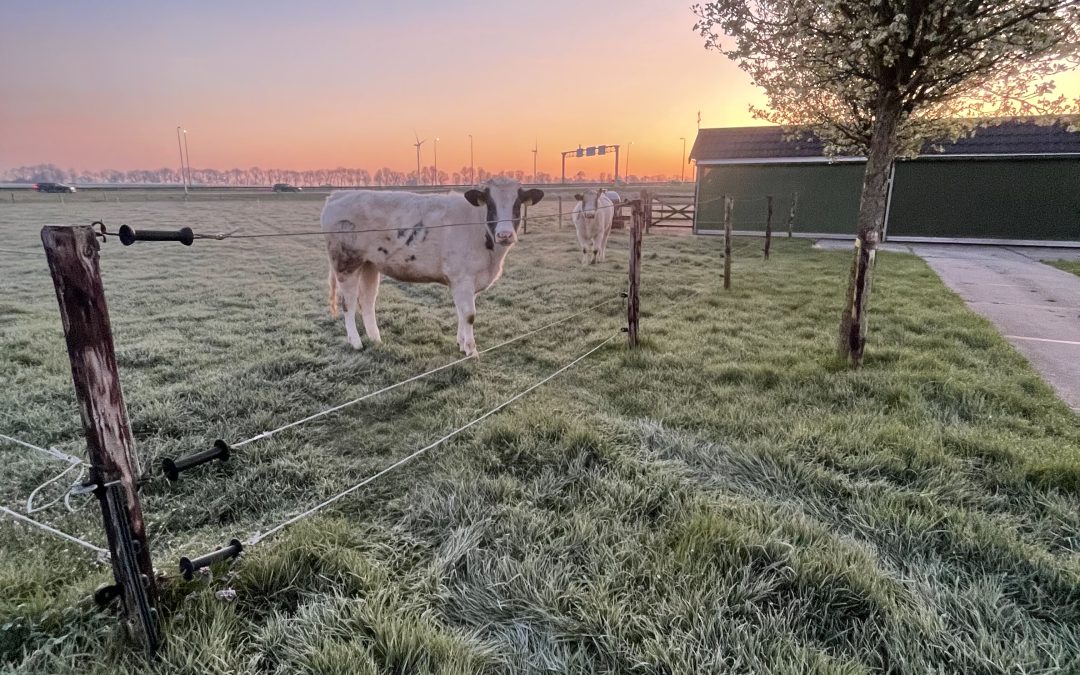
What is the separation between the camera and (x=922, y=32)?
13.9 ft

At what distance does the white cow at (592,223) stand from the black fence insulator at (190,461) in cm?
1011

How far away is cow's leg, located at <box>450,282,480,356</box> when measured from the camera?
223 inches

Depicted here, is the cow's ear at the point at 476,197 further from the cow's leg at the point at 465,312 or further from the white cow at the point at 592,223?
the white cow at the point at 592,223

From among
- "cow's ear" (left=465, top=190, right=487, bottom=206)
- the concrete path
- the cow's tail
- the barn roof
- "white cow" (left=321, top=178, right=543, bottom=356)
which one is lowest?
the concrete path

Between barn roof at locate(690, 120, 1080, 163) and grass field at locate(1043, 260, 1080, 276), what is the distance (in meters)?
3.11

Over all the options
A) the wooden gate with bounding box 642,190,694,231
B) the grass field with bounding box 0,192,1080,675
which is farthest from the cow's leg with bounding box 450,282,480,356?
the wooden gate with bounding box 642,190,694,231

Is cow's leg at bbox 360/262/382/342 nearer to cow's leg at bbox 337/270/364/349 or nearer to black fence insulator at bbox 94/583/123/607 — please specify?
cow's leg at bbox 337/270/364/349

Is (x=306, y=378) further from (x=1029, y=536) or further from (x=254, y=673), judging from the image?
(x=1029, y=536)

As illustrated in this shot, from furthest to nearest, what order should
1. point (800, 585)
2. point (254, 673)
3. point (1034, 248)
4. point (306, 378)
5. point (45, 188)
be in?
1. point (45, 188)
2. point (1034, 248)
3. point (306, 378)
4. point (800, 585)
5. point (254, 673)

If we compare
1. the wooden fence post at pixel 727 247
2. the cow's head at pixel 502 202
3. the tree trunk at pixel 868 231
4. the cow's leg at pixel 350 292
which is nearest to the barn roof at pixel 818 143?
the wooden fence post at pixel 727 247

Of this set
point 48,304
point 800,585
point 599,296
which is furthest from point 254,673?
point 48,304

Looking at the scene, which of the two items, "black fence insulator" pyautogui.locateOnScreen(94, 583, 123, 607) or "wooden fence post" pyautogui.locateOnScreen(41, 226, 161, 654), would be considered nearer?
"wooden fence post" pyautogui.locateOnScreen(41, 226, 161, 654)

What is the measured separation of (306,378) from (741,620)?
4.12 meters

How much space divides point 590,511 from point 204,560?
1.71 metres
